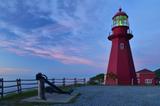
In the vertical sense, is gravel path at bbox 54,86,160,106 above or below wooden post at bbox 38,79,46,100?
below

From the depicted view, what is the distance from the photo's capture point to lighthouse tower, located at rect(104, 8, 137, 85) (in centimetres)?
3712

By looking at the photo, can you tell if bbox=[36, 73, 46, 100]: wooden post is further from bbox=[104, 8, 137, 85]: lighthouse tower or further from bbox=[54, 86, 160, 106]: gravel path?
bbox=[104, 8, 137, 85]: lighthouse tower

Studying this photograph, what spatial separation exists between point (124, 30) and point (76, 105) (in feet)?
87.7

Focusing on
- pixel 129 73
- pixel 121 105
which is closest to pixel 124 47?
pixel 129 73

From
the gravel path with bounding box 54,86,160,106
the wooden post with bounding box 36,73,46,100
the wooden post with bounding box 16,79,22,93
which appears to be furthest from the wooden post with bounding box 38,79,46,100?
the wooden post with bounding box 16,79,22,93

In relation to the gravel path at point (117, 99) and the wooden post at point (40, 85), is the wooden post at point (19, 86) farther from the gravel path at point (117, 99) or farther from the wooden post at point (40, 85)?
the gravel path at point (117, 99)

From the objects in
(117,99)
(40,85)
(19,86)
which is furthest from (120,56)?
(40,85)

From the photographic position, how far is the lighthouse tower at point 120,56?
37.1 metres

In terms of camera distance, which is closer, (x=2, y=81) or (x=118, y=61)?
(x=2, y=81)

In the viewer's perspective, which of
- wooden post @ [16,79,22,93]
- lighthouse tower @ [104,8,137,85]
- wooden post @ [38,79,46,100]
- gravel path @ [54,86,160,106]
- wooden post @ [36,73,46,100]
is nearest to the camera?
gravel path @ [54,86,160,106]

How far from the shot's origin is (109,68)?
3869cm

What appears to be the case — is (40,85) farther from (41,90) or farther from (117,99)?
(117,99)

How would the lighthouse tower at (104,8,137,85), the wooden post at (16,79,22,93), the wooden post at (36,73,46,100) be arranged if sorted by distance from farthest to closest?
the lighthouse tower at (104,8,137,85) → the wooden post at (16,79,22,93) → the wooden post at (36,73,46,100)

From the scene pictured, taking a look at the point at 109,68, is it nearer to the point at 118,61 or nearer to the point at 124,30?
the point at 118,61
